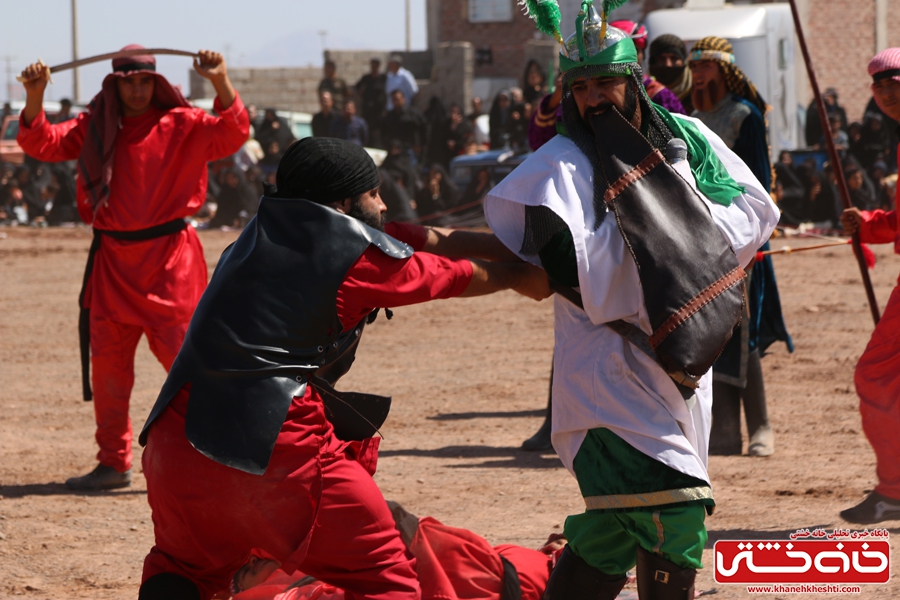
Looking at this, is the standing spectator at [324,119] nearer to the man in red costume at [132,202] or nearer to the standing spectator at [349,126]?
the standing spectator at [349,126]

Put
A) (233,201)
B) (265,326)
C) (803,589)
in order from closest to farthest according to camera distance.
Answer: (265,326), (803,589), (233,201)

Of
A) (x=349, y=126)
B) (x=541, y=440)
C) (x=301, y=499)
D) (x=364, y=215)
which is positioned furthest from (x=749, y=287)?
(x=349, y=126)

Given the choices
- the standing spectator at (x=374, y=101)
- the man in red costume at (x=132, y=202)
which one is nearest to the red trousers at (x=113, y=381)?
the man in red costume at (x=132, y=202)

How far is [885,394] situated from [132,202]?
3.44 meters

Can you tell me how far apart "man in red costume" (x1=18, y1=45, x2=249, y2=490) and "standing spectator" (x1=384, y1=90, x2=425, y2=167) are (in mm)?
13424

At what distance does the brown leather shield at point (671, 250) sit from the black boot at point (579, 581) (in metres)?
0.63

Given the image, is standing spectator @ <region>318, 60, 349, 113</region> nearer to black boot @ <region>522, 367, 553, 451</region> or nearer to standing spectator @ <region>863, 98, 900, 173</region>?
standing spectator @ <region>863, 98, 900, 173</region>

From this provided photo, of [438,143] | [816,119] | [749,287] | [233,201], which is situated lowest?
[233,201]

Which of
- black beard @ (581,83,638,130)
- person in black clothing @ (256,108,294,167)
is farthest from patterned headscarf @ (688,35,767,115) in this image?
person in black clothing @ (256,108,294,167)

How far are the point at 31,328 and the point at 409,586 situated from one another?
8498mm

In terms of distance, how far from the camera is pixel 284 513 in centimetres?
305

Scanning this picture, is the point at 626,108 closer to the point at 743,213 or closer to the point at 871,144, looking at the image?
the point at 743,213

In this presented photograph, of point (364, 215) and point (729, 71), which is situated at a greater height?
point (729, 71)

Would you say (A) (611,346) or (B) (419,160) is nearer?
(A) (611,346)
